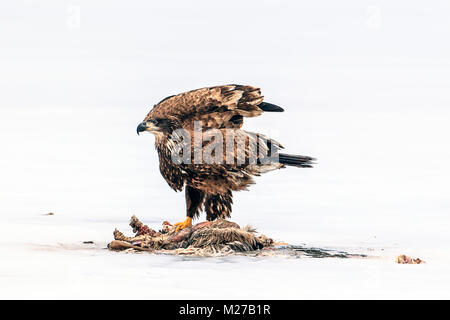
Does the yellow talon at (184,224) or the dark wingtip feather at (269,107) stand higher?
the dark wingtip feather at (269,107)

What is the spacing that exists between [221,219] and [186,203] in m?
0.76

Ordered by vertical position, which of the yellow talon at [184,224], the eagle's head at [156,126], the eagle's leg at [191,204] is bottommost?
the yellow talon at [184,224]

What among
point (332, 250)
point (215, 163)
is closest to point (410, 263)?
point (332, 250)

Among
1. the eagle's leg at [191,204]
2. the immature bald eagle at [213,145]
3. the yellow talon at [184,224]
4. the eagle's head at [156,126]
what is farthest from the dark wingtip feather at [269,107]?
the yellow talon at [184,224]

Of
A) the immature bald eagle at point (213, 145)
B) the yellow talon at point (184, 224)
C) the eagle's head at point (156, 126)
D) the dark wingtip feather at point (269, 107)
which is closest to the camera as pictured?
the immature bald eagle at point (213, 145)

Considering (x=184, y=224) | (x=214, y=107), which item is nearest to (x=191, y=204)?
(x=184, y=224)

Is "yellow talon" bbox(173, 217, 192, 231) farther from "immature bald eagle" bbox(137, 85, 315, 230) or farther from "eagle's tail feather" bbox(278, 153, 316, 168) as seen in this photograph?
"eagle's tail feather" bbox(278, 153, 316, 168)

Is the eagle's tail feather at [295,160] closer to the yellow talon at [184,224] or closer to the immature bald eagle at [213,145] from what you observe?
the immature bald eagle at [213,145]

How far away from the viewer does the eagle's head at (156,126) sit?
12516 millimetres

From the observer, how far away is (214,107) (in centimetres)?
1245

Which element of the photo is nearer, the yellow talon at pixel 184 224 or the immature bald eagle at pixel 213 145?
the immature bald eagle at pixel 213 145

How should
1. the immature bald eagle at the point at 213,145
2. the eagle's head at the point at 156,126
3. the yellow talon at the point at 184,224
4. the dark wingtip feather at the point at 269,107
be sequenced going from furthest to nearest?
1. the dark wingtip feather at the point at 269,107
2. the yellow talon at the point at 184,224
3. the eagle's head at the point at 156,126
4. the immature bald eagle at the point at 213,145

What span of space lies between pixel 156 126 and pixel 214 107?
97cm

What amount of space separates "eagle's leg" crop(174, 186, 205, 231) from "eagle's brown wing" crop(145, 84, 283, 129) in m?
1.12
